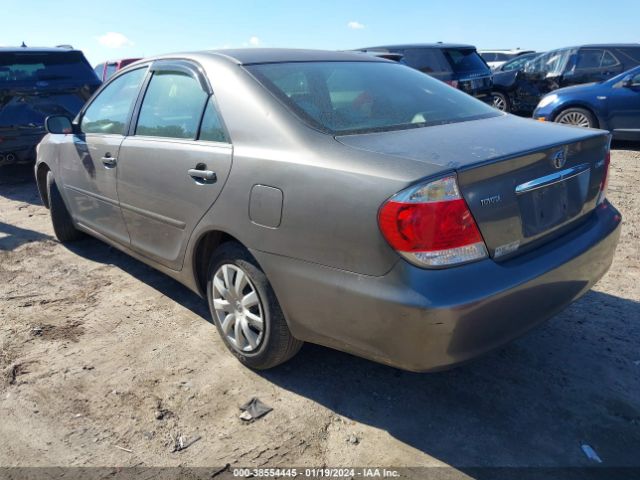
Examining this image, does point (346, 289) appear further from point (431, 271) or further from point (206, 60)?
point (206, 60)

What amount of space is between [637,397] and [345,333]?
1.52 meters

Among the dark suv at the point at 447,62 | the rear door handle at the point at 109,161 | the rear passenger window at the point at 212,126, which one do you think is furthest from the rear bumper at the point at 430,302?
the dark suv at the point at 447,62

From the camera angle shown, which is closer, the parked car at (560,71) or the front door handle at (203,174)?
the front door handle at (203,174)

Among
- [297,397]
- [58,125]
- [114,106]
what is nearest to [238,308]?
[297,397]

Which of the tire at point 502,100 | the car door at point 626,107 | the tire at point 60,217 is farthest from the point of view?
the tire at point 502,100

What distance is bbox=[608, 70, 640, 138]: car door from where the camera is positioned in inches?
334

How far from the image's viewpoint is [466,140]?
7.91 ft

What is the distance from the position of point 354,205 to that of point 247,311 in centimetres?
97

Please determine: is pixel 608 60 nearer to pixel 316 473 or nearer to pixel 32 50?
pixel 32 50

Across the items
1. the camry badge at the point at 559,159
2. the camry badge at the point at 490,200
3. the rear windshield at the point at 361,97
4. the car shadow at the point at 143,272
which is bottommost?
the car shadow at the point at 143,272

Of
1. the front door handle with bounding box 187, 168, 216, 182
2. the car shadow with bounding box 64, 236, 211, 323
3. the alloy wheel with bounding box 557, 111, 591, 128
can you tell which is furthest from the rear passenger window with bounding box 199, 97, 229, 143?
the alloy wheel with bounding box 557, 111, 591, 128

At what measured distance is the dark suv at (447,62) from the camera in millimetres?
10938

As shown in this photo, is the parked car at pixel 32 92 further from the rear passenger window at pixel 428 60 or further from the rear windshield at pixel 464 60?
the rear windshield at pixel 464 60

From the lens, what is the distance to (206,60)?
3.11 m
